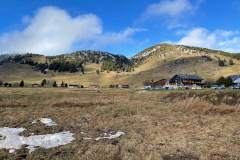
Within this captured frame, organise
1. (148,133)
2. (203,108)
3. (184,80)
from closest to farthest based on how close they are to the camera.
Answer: (148,133) < (203,108) < (184,80)

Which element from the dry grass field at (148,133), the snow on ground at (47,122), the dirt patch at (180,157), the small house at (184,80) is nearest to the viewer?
the dirt patch at (180,157)

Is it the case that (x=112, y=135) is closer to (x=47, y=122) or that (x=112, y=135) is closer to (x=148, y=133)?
(x=148, y=133)

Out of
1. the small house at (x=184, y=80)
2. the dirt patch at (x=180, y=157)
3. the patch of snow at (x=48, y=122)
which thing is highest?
the small house at (x=184, y=80)

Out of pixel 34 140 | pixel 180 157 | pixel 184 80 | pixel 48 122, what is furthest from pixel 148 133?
pixel 184 80

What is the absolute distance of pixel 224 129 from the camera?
34000 mm

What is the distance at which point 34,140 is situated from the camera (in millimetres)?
28734

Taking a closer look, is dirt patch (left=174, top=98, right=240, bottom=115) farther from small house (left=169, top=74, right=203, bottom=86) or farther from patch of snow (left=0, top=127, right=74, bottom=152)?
small house (left=169, top=74, right=203, bottom=86)

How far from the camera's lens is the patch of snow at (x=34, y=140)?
26750 millimetres

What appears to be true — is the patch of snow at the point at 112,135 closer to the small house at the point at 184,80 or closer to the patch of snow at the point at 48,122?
the patch of snow at the point at 48,122

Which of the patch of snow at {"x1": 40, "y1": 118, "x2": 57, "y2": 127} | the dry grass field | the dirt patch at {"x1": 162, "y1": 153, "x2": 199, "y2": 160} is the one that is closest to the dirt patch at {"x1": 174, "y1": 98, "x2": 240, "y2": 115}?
the dry grass field

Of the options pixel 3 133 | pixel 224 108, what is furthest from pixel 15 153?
pixel 224 108

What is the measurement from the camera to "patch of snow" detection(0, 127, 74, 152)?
26.8m

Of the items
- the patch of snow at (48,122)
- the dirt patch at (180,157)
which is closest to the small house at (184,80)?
the patch of snow at (48,122)

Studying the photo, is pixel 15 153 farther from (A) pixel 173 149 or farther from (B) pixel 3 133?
(A) pixel 173 149
